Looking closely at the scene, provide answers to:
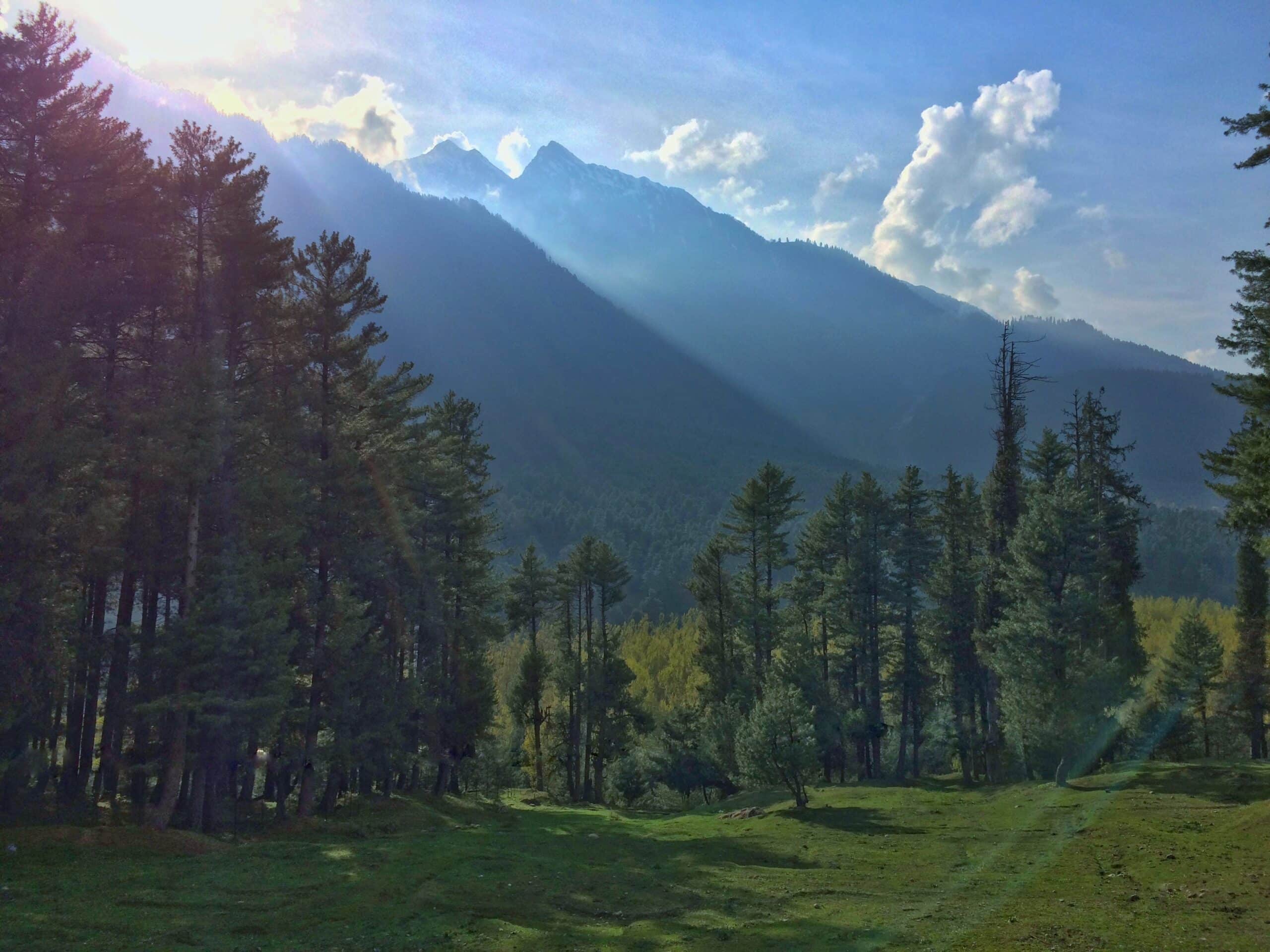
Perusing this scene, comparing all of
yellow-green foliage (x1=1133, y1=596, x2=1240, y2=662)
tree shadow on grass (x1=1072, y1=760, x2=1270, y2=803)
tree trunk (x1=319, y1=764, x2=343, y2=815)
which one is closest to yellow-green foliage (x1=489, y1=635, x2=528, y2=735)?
tree trunk (x1=319, y1=764, x2=343, y2=815)

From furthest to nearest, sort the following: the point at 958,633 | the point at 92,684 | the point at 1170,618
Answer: the point at 1170,618 → the point at 958,633 → the point at 92,684

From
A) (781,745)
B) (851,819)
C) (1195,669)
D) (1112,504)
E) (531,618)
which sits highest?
(1112,504)

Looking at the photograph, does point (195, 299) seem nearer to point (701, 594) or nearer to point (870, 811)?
point (870, 811)

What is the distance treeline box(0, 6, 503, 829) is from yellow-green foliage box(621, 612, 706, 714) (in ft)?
199

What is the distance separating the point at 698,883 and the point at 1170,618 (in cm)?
14836

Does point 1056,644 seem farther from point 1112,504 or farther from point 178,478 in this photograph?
point 178,478

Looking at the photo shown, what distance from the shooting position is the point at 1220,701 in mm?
54156

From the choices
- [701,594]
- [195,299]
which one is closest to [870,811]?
[701,594]

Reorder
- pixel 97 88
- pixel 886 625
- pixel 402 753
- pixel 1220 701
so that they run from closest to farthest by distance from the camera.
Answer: pixel 97 88 → pixel 402 753 → pixel 886 625 → pixel 1220 701

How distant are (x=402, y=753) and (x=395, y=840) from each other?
5891 mm

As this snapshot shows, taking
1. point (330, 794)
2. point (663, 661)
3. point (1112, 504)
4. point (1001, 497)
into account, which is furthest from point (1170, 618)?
point (330, 794)

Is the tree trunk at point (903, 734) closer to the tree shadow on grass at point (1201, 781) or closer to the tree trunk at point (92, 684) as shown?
the tree shadow on grass at point (1201, 781)

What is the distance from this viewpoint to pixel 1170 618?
13662cm

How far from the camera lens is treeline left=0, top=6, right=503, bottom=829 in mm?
21516
